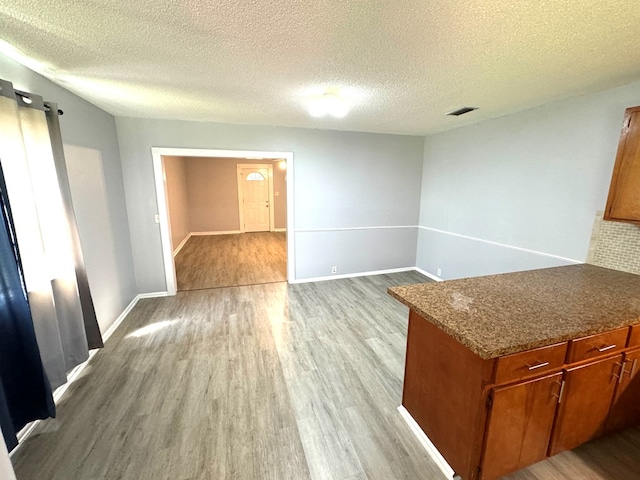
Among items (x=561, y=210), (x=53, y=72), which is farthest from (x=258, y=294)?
(x=561, y=210)

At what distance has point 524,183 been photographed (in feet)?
9.60

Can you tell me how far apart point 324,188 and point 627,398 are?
3578 mm

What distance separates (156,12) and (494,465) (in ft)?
8.81

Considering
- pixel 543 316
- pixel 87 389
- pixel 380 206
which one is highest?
pixel 380 206

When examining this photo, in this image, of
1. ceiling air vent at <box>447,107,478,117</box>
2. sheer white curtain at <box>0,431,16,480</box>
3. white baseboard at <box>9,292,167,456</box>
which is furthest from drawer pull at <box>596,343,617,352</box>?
white baseboard at <box>9,292,167,456</box>

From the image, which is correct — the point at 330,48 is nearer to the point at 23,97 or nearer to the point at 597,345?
the point at 23,97

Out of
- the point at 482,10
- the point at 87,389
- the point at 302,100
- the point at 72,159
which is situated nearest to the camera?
the point at 482,10

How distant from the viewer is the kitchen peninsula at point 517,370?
1226 mm

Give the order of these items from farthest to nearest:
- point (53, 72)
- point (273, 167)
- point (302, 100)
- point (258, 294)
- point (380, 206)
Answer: point (273, 167) < point (380, 206) < point (258, 294) < point (302, 100) < point (53, 72)

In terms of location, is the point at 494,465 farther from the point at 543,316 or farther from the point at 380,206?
the point at 380,206

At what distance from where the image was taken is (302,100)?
2564 millimetres

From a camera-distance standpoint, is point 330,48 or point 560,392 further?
point 330,48

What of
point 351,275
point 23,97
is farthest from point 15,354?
point 351,275

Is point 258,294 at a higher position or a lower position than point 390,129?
lower
